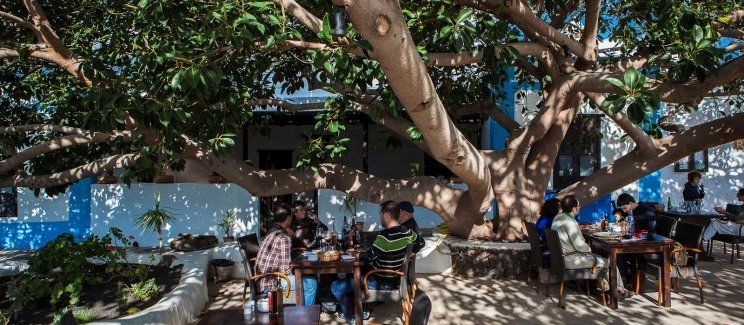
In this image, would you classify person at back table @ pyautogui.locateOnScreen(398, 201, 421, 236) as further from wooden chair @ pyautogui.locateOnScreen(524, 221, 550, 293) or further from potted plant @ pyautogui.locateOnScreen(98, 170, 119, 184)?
potted plant @ pyautogui.locateOnScreen(98, 170, 119, 184)

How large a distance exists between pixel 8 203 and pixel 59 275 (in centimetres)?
682

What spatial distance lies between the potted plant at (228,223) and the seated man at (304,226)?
172cm

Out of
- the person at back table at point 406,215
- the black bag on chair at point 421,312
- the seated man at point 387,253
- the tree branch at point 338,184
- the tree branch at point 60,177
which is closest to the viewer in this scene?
the black bag on chair at point 421,312

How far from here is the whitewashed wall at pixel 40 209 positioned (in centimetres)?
1083

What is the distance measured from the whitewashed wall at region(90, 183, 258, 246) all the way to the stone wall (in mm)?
4387

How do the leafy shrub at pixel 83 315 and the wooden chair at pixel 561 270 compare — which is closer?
the leafy shrub at pixel 83 315

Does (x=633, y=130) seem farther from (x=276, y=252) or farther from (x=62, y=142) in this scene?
(x=62, y=142)

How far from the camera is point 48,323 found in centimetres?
527

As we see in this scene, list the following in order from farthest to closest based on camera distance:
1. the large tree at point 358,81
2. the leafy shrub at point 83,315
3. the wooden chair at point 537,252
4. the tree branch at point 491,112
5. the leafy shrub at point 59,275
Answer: the tree branch at point 491,112, the wooden chair at point 537,252, the leafy shrub at point 59,275, the leafy shrub at point 83,315, the large tree at point 358,81

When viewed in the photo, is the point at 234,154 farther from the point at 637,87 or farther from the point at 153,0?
the point at 637,87

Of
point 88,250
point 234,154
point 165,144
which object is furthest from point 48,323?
point 234,154

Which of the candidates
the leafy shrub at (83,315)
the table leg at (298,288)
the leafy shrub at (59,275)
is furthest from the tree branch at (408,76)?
the leafy shrub at (59,275)

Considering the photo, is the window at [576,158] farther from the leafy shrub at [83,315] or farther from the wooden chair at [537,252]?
the leafy shrub at [83,315]

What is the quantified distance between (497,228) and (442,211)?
953 mm
